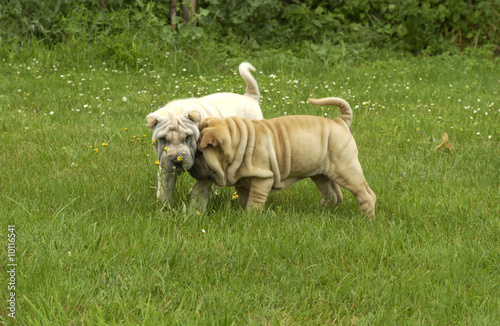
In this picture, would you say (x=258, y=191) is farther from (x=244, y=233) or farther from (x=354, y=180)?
(x=354, y=180)

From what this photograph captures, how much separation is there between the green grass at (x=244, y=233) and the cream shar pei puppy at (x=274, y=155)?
0.23m

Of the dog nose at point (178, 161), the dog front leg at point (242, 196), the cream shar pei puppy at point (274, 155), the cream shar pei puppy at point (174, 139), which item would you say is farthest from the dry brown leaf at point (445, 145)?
the dog nose at point (178, 161)

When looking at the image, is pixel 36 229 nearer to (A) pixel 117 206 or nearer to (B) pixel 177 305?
(A) pixel 117 206

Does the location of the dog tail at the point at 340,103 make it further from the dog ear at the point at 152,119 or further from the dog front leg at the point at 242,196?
the dog ear at the point at 152,119

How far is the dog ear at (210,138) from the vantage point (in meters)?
3.68

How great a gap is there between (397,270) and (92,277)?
171 centimetres

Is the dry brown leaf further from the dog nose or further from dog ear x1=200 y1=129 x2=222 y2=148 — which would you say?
the dog nose

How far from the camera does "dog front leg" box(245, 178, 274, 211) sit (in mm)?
3887

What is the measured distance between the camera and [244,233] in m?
3.64

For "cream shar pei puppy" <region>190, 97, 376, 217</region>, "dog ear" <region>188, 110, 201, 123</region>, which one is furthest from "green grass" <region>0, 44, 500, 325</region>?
"dog ear" <region>188, 110, 201, 123</region>

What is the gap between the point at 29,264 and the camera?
306 cm

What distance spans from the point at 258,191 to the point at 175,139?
657mm

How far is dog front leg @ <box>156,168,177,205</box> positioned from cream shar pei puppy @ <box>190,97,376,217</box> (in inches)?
6.2

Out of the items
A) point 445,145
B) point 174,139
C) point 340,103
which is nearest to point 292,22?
point 445,145
